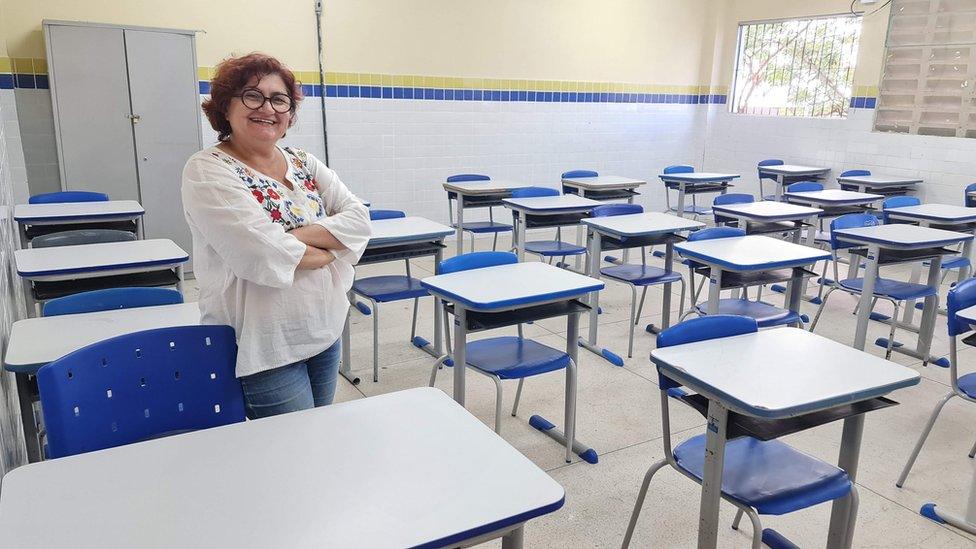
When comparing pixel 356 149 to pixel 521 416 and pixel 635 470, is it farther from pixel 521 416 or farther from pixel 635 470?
pixel 635 470

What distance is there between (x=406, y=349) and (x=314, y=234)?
101 inches

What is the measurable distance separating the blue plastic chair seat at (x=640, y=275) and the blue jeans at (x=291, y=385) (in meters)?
2.61

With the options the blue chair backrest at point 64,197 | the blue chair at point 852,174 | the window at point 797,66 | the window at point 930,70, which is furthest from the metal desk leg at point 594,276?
the window at point 797,66

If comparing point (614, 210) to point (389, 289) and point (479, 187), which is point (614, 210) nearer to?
point (479, 187)

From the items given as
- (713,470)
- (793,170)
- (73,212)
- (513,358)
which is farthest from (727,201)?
(73,212)

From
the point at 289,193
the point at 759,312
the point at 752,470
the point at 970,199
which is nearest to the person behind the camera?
the point at 289,193

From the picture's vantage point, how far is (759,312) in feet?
11.6

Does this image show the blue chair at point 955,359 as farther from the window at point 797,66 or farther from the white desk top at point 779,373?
the window at point 797,66

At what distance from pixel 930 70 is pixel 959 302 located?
5200 mm

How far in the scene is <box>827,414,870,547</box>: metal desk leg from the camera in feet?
6.43

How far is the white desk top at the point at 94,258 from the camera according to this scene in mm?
2730

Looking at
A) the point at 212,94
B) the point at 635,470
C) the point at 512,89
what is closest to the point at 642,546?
the point at 635,470

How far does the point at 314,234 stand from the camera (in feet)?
5.89

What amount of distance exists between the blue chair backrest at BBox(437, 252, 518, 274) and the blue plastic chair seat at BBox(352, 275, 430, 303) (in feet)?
2.27
